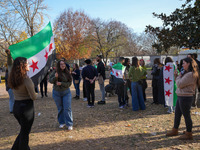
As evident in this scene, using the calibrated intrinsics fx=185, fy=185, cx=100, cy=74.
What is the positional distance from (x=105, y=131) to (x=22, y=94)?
2.56 meters

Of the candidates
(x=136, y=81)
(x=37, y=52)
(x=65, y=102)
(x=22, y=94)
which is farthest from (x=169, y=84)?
(x=22, y=94)

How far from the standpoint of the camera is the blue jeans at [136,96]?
6.88 meters

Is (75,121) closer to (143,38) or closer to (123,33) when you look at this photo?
(123,33)

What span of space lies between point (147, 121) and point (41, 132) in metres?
3.16

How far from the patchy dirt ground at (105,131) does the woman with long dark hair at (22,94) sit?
3.00 feet

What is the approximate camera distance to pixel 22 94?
3.35 m

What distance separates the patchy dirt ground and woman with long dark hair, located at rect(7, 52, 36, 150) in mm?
914

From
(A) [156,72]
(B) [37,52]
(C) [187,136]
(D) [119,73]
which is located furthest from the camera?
→ (A) [156,72]

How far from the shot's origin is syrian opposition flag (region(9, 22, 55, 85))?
485 centimetres

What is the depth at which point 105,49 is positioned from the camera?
3622cm

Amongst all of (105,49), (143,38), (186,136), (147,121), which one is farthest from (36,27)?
(143,38)

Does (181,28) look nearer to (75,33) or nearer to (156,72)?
(156,72)

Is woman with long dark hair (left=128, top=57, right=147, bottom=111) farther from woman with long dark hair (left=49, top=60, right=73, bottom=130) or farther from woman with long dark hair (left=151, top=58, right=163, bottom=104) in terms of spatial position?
woman with long dark hair (left=49, top=60, right=73, bottom=130)

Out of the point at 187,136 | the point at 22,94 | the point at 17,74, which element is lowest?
the point at 187,136
